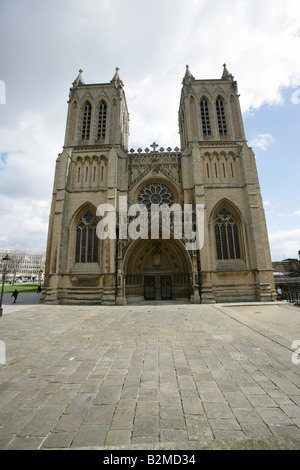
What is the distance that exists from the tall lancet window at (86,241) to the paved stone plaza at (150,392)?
37.7 feet

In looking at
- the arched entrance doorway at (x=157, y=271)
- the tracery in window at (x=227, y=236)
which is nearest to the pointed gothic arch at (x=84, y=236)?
the arched entrance doorway at (x=157, y=271)

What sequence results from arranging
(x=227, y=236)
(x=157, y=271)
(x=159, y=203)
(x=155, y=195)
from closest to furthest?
1. (x=227, y=236)
2. (x=157, y=271)
3. (x=159, y=203)
4. (x=155, y=195)

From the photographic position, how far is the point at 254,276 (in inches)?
692

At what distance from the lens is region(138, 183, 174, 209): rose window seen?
20.8 metres

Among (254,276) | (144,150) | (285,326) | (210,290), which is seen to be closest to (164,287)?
(210,290)

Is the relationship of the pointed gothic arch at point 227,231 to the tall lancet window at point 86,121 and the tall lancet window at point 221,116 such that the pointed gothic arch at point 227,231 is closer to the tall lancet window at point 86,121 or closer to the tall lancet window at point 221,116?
the tall lancet window at point 221,116

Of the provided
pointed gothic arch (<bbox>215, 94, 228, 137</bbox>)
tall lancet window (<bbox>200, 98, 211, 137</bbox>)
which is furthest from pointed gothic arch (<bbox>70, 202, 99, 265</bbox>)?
pointed gothic arch (<bbox>215, 94, 228, 137</bbox>)

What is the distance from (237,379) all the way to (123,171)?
19.4m

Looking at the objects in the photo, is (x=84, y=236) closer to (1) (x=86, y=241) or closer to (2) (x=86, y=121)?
(1) (x=86, y=241)

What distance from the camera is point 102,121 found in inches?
893

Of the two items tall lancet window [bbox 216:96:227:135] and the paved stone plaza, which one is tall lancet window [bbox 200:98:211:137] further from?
the paved stone plaza

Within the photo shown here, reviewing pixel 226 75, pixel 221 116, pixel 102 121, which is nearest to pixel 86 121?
pixel 102 121

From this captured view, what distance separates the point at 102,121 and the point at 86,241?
13991 millimetres
